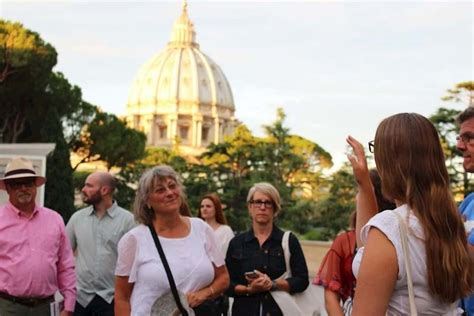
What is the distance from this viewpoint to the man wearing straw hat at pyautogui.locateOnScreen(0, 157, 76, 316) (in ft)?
14.1

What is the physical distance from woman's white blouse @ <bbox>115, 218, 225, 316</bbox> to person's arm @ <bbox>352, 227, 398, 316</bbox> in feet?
5.46

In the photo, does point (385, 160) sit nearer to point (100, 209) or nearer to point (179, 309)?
point (179, 309)

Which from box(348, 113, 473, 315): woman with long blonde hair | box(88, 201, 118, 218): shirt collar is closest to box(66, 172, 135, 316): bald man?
box(88, 201, 118, 218): shirt collar

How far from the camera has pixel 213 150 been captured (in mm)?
31922

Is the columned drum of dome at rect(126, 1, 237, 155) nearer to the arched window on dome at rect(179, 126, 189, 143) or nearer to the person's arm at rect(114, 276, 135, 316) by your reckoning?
the arched window on dome at rect(179, 126, 189, 143)

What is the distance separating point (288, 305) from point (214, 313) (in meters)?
1.00

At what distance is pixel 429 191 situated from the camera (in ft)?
6.95

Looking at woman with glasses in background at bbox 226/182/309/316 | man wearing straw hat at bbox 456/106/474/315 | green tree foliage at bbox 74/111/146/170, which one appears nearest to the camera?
man wearing straw hat at bbox 456/106/474/315

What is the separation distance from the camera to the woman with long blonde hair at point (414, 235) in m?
2.01

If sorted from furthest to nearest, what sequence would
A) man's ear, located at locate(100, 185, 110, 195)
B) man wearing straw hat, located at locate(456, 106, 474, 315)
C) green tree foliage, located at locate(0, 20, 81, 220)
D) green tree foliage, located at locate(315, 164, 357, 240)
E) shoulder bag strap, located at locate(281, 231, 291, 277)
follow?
green tree foliage, located at locate(0, 20, 81, 220) → green tree foliage, located at locate(315, 164, 357, 240) → man's ear, located at locate(100, 185, 110, 195) → shoulder bag strap, located at locate(281, 231, 291, 277) → man wearing straw hat, located at locate(456, 106, 474, 315)

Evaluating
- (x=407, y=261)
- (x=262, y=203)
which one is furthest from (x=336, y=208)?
(x=407, y=261)

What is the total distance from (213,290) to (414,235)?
1796 millimetres

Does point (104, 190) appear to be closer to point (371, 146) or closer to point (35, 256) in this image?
point (35, 256)

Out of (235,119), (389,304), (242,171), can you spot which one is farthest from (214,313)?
(235,119)
